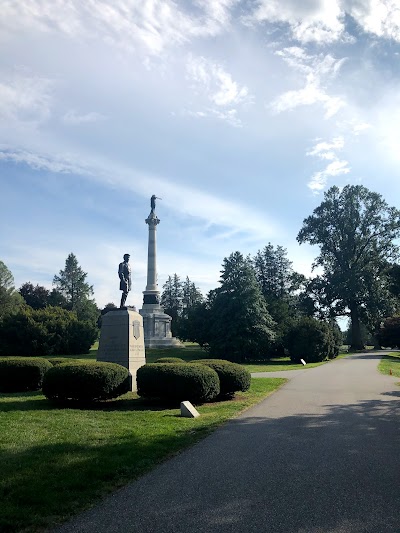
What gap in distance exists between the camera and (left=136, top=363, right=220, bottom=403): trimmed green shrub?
461 inches

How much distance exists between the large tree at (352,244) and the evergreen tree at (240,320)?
15860 mm

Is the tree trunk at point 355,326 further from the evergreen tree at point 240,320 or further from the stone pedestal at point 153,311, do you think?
the stone pedestal at point 153,311

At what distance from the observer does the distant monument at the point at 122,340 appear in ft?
50.6

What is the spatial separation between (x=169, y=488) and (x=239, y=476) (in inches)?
40.5

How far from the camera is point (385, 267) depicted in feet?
167

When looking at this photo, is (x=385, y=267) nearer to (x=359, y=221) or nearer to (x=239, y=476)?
(x=359, y=221)

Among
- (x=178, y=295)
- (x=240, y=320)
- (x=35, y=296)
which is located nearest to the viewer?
(x=240, y=320)

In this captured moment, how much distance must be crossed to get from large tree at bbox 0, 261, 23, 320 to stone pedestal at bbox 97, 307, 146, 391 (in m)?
46.5

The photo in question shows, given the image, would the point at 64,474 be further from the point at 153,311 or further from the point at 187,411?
the point at 153,311

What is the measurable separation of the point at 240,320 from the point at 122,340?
2199 cm

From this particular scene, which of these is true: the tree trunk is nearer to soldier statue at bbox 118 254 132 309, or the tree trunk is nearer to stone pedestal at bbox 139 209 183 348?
stone pedestal at bbox 139 209 183 348

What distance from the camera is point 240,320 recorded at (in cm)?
3666

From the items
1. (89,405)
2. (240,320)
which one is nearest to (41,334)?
(240,320)

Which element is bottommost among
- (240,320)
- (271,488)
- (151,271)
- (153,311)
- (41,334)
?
(271,488)
